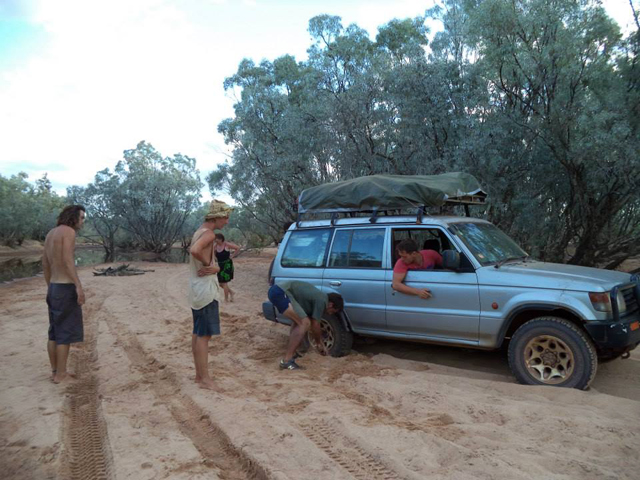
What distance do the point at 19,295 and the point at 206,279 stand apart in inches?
430

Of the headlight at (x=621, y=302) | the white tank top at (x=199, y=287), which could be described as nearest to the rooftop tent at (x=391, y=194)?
the headlight at (x=621, y=302)

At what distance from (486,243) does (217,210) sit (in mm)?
3109

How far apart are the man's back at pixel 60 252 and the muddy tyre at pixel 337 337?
9.87 feet

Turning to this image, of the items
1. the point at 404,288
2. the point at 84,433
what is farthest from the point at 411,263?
the point at 84,433

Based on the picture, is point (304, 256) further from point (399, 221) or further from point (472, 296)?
point (472, 296)

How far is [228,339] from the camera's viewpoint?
7023mm

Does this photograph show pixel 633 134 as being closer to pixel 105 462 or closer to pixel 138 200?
pixel 105 462

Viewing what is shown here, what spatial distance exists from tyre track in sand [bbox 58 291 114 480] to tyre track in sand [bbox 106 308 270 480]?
54 cm

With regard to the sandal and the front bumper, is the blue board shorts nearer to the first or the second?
the sandal

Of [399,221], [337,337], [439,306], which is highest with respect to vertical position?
[399,221]

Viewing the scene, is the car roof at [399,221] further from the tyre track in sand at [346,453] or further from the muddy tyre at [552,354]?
the tyre track in sand at [346,453]

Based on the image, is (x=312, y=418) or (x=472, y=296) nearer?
(x=312, y=418)

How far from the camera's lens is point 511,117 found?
9.46 metres

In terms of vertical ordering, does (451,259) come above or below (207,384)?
above
